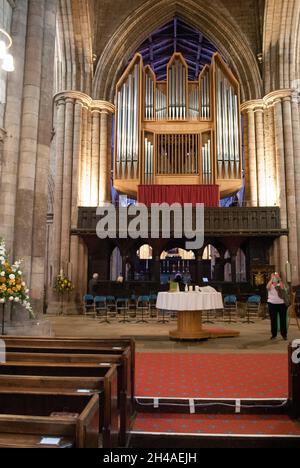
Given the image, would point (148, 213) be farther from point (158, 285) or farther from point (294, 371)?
point (294, 371)

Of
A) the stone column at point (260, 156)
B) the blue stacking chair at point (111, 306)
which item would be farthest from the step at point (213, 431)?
the stone column at point (260, 156)

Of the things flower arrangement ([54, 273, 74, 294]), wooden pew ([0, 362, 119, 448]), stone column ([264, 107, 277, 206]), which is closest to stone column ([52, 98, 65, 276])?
flower arrangement ([54, 273, 74, 294])

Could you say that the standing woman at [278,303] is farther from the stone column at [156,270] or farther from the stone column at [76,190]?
the stone column at [76,190]

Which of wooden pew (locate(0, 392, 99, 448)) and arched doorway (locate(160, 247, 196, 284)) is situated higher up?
arched doorway (locate(160, 247, 196, 284))

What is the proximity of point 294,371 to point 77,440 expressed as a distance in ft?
10.1

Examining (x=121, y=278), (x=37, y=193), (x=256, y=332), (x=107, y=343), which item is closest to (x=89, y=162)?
(x=121, y=278)

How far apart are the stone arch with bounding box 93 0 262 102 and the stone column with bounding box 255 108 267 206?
1.17 meters

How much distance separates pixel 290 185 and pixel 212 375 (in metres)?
12.6

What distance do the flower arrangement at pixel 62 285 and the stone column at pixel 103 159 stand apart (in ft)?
14.5

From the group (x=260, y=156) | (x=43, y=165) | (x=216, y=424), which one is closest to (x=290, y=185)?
(x=260, y=156)

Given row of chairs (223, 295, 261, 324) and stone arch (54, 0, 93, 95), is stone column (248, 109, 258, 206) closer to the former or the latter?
row of chairs (223, 295, 261, 324)

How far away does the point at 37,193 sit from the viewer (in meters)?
8.62

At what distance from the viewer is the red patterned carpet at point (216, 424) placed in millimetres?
3619

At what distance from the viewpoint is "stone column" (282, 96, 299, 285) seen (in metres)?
15.6
